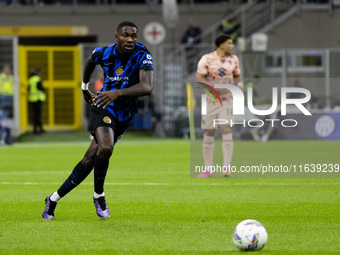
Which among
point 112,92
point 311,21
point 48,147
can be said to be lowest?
point 48,147

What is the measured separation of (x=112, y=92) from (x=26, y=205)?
233 cm

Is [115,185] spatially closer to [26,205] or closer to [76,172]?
[26,205]

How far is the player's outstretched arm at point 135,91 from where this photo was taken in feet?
25.8

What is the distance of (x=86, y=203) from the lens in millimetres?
9734

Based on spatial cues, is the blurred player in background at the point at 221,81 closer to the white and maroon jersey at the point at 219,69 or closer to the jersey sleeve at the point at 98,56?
the white and maroon jersey at the point at 219,69

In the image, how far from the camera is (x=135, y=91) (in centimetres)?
788

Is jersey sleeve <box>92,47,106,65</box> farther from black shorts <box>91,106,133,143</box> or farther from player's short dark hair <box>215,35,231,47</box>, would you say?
player's short dark hair <box>215,35,231,47</box>

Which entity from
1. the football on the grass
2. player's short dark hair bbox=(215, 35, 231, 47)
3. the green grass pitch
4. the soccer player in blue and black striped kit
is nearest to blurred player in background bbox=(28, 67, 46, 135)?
the green grass pitch

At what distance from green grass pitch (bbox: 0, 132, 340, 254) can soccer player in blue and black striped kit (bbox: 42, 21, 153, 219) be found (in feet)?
1.38

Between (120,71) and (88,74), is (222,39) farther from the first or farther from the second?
(120,71)

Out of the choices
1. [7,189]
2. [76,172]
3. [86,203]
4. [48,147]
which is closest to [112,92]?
[76,172]

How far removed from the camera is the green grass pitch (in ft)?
22.1

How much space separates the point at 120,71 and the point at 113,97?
406 millimetres

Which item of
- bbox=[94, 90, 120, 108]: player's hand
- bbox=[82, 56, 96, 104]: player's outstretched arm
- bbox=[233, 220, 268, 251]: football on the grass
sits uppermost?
bbox=[82, 56, 96, 104]: player's outstretched arm
